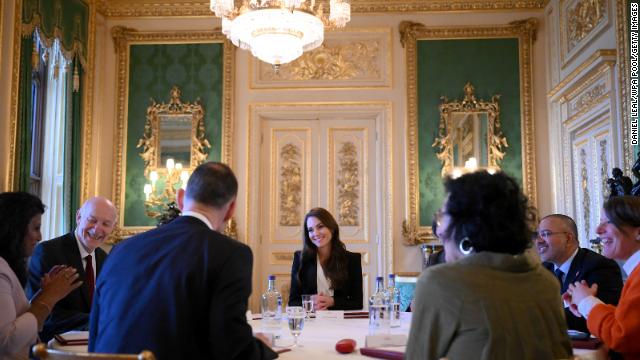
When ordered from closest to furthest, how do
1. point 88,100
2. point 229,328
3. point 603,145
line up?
point 229,328, point 603,145, point 88,100

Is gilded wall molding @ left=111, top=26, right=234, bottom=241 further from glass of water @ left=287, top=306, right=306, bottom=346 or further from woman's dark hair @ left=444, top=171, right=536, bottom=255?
woman's dark hair @ left=444, top=171, right=536, bottom=255

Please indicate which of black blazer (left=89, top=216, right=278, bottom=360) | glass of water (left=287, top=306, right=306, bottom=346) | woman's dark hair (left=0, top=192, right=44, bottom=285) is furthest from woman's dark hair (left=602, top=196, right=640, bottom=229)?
woman's dark hair (left=0, top=192, right=44, bottom=285)

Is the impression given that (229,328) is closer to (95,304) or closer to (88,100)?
(95,304)

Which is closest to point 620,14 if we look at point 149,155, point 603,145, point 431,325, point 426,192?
point 603,145

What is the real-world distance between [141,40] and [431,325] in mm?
6929

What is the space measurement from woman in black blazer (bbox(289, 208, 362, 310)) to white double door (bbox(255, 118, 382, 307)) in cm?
298

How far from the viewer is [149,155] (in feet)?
25.4

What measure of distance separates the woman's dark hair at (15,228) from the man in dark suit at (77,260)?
559mm

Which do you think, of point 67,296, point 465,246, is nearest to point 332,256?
point 67,296

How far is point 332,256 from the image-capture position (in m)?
4.56

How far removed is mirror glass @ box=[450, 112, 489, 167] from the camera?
757 centimetres

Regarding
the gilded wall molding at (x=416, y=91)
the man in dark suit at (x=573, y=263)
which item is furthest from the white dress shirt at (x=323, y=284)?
the gilded wall molding at (x=416, y=91)

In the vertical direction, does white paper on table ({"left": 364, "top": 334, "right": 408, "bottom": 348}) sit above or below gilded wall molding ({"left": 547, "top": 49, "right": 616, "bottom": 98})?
below

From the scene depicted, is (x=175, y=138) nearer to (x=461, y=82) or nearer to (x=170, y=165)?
(x=170, y=165)
